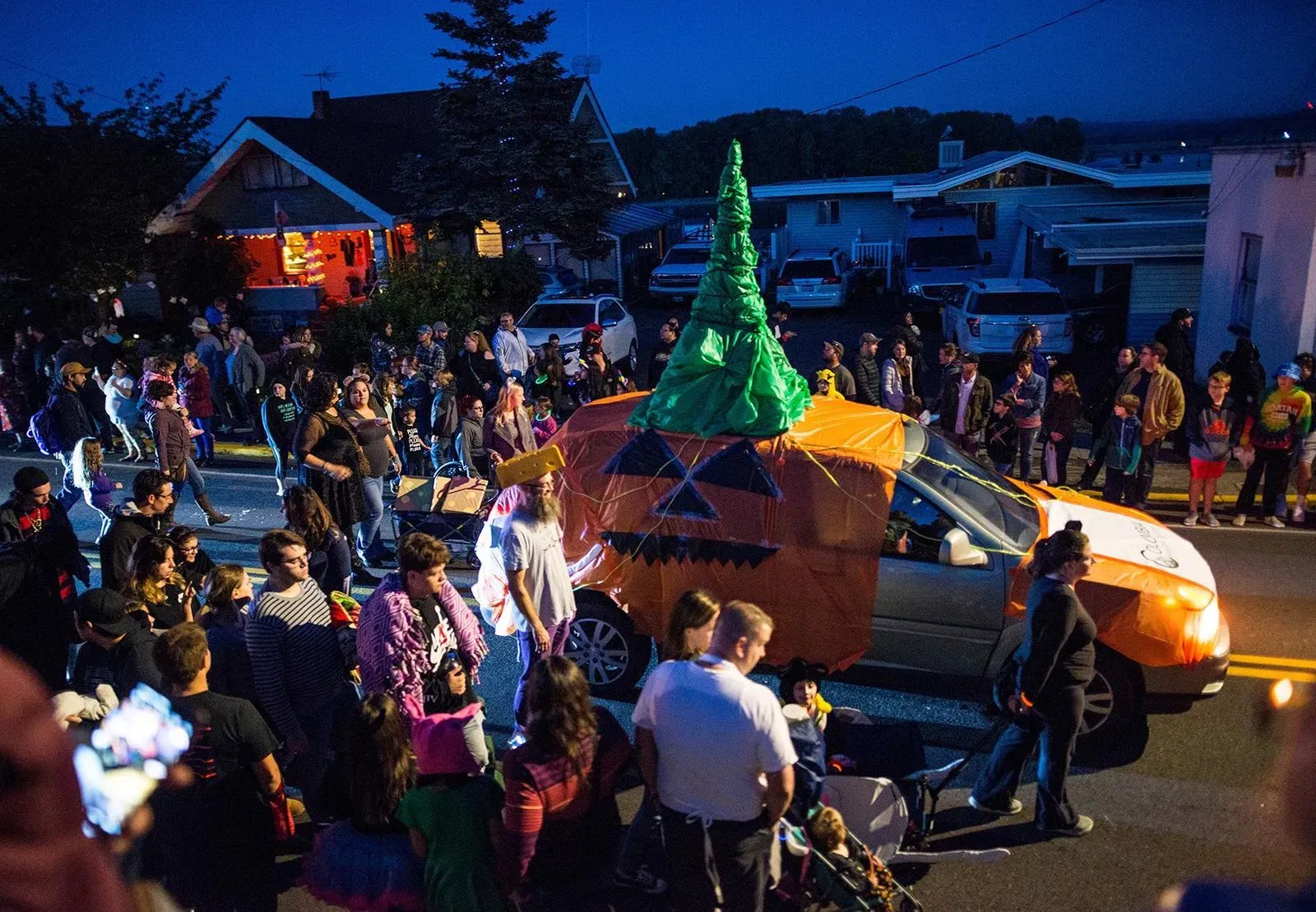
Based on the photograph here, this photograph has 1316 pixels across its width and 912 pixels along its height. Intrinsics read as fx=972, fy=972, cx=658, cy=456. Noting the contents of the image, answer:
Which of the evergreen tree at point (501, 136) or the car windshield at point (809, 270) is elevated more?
the evergreen tree at point (501, 136)

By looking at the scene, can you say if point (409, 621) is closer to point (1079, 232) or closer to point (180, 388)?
point (180, 388)

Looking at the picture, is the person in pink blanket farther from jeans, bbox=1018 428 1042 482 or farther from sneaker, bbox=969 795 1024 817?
jeans, bbox=1018 428 1042 482

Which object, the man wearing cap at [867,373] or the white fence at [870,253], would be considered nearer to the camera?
the man wearing cap at [867,373]

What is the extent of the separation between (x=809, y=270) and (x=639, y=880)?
72.6 feet

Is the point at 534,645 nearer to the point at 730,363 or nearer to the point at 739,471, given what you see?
the point at 739,471

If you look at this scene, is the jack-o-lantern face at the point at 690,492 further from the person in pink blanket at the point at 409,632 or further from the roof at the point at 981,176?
the roof at the point at 981,176

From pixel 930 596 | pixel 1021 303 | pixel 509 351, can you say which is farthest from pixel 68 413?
pixel 1021 303

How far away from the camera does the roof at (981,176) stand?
26141mm

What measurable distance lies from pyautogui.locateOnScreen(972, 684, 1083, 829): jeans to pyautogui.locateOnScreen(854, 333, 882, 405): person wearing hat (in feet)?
23.4

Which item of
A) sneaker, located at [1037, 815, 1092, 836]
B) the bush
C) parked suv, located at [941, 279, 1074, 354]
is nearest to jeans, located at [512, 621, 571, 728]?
sneaker, located at [1037, 815, 1092, 836]

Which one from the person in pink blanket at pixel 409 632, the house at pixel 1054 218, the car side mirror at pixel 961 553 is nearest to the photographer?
the person in pink blanket at pixel 409 632

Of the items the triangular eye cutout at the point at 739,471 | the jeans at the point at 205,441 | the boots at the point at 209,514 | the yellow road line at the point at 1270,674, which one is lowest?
the yellow road line at the point at 1270,674

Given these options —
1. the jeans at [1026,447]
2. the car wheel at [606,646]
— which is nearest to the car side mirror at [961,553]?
the car wheel at [606,646]

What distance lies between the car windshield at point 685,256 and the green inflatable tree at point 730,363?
20.0m
